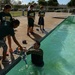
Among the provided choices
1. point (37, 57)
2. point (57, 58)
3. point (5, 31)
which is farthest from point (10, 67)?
point (57, 58)

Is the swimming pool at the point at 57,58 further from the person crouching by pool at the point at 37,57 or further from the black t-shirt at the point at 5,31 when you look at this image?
the black t-shirt at the point at 5,31

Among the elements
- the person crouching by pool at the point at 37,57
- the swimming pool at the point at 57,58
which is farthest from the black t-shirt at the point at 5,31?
the swimming pool at the point at 57,58

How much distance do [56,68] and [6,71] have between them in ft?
7.01

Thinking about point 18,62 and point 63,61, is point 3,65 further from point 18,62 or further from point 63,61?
point 63,61

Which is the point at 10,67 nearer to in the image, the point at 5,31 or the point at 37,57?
the point at 37,57

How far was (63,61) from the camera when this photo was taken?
9.73m

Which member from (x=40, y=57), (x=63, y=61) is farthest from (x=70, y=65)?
(x=40, y=57)

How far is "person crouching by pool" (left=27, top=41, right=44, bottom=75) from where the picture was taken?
7645mm

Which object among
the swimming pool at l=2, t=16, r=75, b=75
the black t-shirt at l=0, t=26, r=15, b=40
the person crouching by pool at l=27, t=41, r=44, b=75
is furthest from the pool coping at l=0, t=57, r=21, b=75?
the black t-shirt at l=0, t=26, r=15, b=40

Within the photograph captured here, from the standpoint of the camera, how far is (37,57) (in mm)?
7961

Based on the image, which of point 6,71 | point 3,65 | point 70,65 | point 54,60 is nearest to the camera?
point 6,71

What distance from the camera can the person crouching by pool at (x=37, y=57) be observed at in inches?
301

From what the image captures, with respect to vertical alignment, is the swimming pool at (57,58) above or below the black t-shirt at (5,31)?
below

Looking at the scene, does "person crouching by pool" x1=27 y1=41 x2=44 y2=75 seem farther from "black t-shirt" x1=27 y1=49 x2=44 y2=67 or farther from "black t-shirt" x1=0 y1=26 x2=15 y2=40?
"black t-shirt" x1=0 y1=26 x2=15 y2=40
